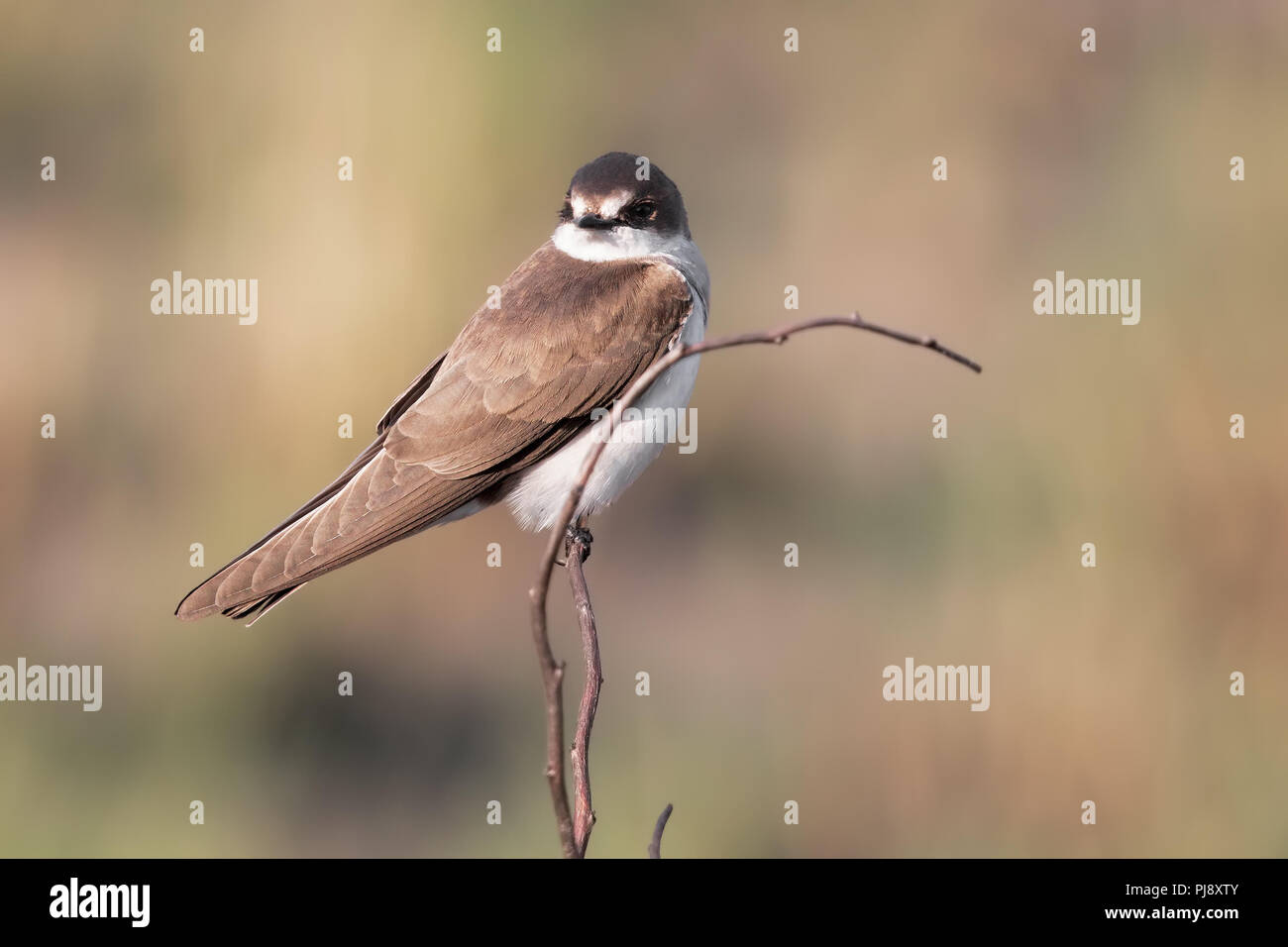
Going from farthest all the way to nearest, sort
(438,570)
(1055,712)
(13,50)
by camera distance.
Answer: (13,50), (438,570), (1055,712)

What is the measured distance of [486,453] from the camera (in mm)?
3811

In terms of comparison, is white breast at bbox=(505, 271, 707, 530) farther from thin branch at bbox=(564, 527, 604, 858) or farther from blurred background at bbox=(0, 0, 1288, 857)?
blurred background at bbox=(0, 0, 1288, 857)

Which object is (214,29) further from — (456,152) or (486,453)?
(486,453)

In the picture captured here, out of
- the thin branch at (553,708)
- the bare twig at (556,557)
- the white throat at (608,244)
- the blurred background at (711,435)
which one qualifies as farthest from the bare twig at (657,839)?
the blurred background at (711,435)

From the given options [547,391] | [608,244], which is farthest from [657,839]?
[608,244]

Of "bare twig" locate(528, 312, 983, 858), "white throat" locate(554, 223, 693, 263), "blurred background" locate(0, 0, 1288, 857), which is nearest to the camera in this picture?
"bare twig" locate(528, 312, 983, 858)

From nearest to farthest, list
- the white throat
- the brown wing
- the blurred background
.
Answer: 1. the brown wing
2. the white throat
3. the blurred background

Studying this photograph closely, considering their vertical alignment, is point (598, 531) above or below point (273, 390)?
below

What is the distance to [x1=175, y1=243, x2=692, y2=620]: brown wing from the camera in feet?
12.2

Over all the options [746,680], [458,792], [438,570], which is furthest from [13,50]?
[746,680]

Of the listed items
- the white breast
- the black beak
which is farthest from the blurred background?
the black beak

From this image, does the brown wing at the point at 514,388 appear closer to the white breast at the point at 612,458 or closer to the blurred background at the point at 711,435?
the white breast at the point at 612,458

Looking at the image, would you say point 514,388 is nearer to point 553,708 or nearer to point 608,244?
point 608,244

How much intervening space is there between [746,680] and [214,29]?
403cm
